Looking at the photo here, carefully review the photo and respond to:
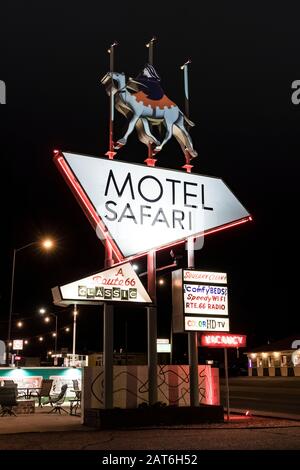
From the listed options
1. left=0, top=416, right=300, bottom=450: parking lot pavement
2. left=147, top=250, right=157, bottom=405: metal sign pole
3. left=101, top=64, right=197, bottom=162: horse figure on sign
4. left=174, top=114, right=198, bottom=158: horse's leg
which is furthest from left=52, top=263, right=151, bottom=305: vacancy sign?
left=174, top=114, right=198, bottom=158: horse's leg

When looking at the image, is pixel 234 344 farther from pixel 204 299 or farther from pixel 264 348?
pixel 264 348

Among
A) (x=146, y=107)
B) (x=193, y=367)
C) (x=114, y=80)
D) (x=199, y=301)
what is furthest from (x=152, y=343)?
(x=114, y=80)

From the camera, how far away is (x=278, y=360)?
226 ft

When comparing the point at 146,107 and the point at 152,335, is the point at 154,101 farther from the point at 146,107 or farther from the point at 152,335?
the point at 152,335

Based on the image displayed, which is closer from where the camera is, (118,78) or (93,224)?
(93,224)

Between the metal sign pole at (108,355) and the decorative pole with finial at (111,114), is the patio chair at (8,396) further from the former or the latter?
the decorative pole with finial at (111,114)

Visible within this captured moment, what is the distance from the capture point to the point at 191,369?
15641 mm

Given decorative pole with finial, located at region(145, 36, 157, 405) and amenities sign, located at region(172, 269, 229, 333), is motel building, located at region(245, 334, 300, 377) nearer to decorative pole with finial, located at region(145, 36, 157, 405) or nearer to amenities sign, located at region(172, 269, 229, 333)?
amenities sign, located at region(172, 269, 229, 333)

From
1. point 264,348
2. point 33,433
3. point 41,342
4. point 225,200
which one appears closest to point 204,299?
point 225,200

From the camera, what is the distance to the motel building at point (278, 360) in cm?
6278

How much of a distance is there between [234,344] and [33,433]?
6134 millimetres

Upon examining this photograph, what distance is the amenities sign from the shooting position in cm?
1540

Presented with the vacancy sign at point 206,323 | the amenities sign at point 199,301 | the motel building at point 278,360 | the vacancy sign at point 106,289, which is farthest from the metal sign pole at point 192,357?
the motel building at point 278,360

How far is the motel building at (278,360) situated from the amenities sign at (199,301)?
47.2 meters
